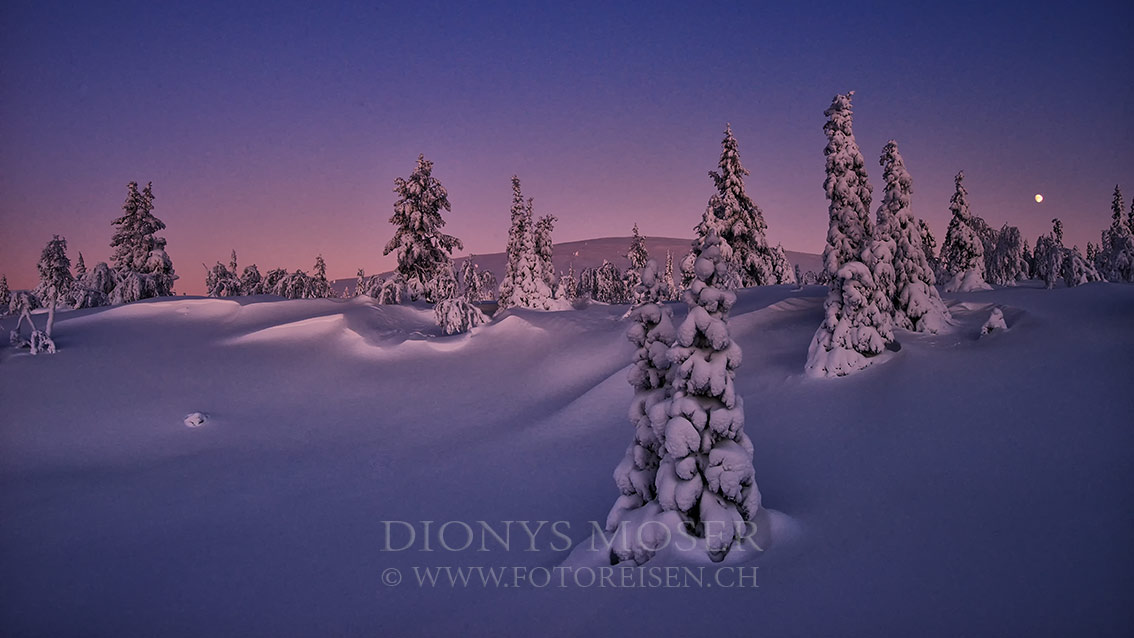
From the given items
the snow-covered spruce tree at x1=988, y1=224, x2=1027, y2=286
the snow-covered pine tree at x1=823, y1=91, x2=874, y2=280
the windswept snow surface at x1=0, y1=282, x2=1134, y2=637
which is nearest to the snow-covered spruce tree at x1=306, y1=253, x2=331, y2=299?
the windswept snow surface at x1=0, y1=282, x2=1134, y2=637

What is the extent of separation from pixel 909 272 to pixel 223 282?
5292cm

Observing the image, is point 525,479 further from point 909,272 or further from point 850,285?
point 909,272

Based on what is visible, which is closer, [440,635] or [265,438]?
[440,635]

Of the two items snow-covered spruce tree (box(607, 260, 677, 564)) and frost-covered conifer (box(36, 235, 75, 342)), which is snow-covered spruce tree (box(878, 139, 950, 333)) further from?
frost-covered conifer (box(36, 235, 75, 342))

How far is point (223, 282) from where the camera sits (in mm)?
48875

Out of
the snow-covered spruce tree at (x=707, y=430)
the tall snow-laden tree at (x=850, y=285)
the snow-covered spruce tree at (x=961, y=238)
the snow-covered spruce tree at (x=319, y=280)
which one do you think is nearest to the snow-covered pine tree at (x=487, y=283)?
the snow-covered spruce tree at (x=319, y=280)

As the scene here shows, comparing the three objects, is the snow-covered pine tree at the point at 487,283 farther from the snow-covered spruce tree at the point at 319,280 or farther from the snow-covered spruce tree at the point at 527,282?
the snow-covered spruce tree at the point at 527,282

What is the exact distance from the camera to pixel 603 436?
15.3 meters

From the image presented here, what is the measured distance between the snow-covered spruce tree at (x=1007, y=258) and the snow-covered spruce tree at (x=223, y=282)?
7318 cm

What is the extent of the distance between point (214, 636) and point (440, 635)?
12.1ft

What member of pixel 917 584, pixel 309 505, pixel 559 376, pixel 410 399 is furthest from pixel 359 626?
pixel 559 376

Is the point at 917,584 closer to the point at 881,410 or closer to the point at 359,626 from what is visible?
the point at 881,410

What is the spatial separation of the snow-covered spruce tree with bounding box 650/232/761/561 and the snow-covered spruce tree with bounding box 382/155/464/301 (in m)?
26.5

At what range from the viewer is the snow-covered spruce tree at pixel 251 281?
178ft
